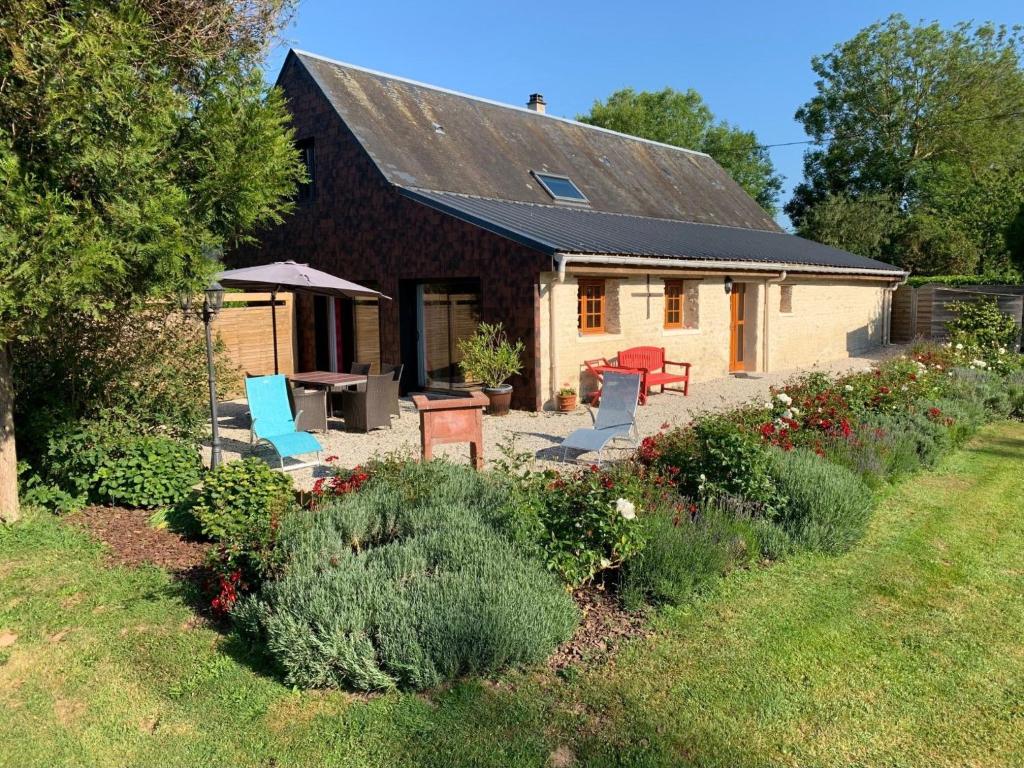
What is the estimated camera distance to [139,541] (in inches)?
230

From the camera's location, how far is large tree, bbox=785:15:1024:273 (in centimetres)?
3803

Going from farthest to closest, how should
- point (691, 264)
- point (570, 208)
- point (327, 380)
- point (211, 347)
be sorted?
point (570, 208)
point (691, 264)
point (327, 380)
point (211, 347)

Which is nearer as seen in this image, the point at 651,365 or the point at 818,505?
the point at 818,505

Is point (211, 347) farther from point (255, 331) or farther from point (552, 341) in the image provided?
point (255, 331)

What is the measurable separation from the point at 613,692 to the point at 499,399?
7627mm

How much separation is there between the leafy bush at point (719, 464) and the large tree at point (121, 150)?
425 centimetres

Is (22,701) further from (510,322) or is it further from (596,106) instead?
(596,106)

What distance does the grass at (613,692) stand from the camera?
3.29 meters

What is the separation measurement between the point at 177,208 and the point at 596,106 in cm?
4413

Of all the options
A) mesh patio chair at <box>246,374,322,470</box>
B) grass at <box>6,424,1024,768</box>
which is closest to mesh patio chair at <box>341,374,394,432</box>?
mesh patio chair at <box>246,374,322,470</box>

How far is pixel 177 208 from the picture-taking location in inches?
227

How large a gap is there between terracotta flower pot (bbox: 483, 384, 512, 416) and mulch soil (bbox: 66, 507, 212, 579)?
562 cm

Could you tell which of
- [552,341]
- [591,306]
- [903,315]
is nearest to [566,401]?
[552,341]

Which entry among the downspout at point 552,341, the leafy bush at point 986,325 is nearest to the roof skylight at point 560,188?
the downspout at point 552,341
